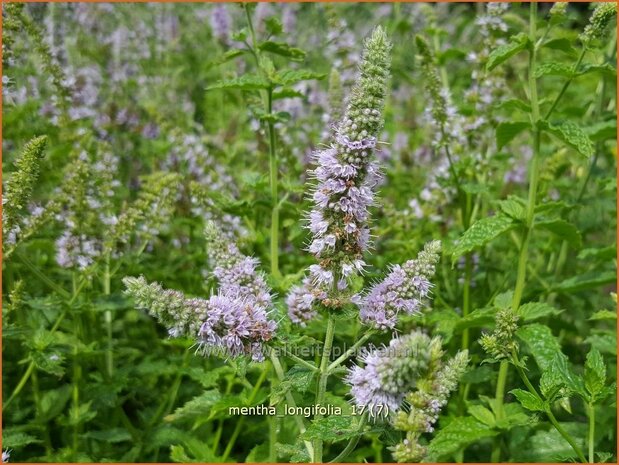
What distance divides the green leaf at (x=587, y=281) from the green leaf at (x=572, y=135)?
2.39ft

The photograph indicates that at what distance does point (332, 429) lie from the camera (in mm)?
2090

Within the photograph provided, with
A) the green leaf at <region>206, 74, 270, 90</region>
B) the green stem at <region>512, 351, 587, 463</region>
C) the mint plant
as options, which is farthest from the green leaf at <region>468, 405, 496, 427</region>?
the green leaf at <region>206, 74, 270, 90</region>

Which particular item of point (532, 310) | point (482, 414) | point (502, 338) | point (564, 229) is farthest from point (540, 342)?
point (502, 338)

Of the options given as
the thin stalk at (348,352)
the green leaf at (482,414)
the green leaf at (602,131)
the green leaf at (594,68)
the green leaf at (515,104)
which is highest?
the green leaf at (594,68)

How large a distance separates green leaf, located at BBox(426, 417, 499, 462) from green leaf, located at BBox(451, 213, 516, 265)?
604 millimetres

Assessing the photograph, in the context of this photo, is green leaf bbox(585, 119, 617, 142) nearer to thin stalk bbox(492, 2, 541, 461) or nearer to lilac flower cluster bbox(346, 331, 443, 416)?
thin stalk bbox(492, 2, 541, 461)

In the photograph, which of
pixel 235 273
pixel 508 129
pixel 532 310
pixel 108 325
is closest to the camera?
pixel 235 273

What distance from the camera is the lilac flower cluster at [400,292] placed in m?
2.12

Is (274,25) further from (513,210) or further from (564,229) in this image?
(564,229)

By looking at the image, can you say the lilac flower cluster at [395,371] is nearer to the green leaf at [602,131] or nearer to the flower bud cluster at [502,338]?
the flower bud cluster at [502,338]

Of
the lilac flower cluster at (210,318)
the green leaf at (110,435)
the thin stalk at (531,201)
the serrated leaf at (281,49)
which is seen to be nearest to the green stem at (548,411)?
the thin stalk at (531,201)

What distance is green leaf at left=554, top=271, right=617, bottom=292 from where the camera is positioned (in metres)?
3.38

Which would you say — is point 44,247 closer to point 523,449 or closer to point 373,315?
point 373,315

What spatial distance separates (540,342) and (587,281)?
716 millimetres
